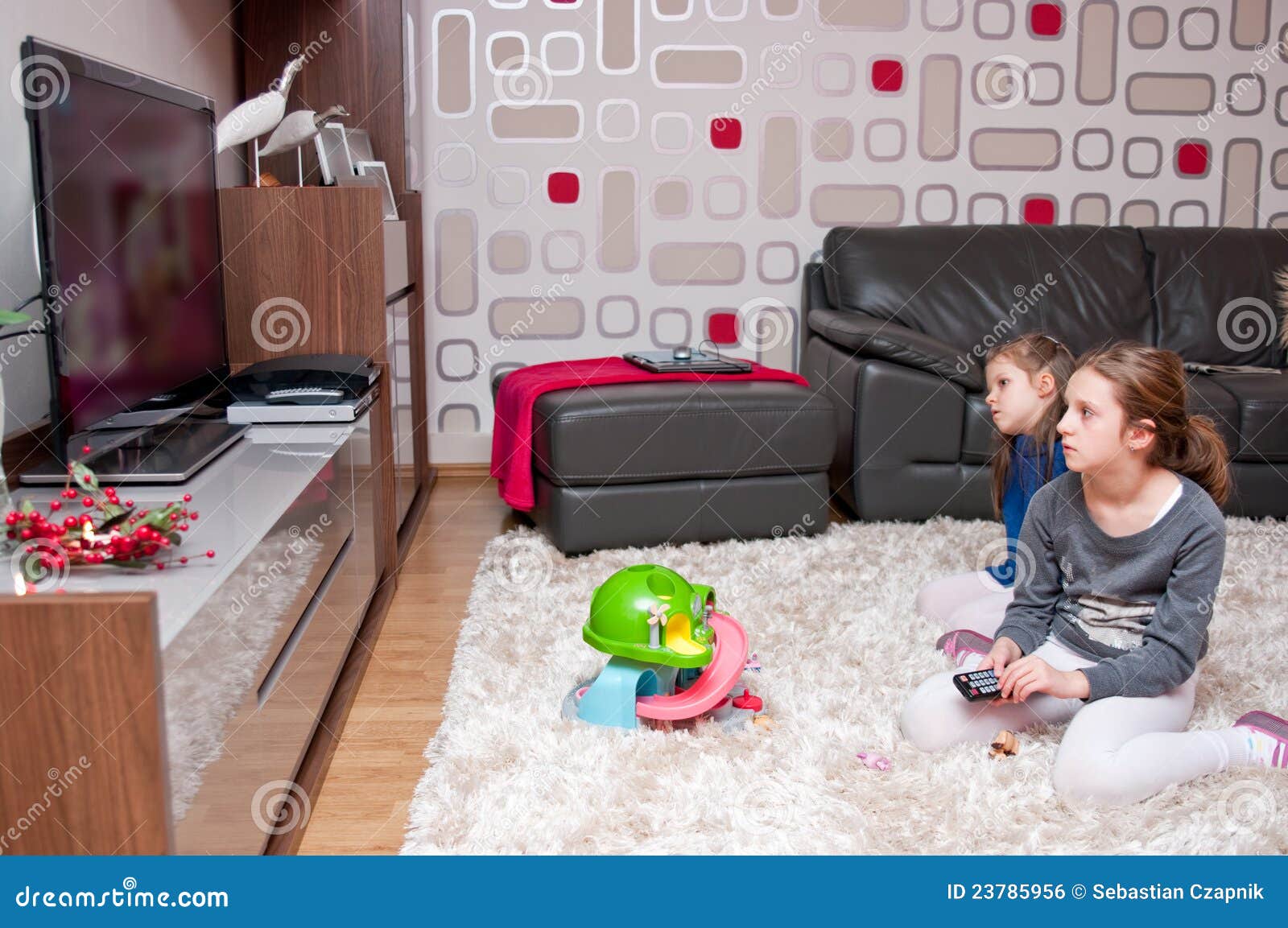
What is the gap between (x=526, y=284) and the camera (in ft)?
12.6

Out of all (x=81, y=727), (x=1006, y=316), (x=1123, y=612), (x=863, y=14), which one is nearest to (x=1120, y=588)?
(x=1123, y=612)

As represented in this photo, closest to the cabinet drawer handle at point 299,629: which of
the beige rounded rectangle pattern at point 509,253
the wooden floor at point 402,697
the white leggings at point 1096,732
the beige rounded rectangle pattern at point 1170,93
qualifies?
the wooden floor at point 402,697

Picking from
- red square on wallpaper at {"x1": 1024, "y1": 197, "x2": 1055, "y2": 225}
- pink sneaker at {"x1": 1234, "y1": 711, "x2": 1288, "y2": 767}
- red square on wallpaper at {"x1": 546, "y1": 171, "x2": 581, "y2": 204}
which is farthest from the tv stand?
red square on wallpaper at {"x1": 1024, "y1": 197, "x2": 1055, "y2": 225}

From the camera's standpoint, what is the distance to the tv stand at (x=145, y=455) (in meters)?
1.66

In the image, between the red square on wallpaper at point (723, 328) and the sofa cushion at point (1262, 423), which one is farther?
→ the red square on wallpaper at point (723, 328)

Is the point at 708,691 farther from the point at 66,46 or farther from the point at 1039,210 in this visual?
the point at 1039,210

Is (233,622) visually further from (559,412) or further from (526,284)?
(526,284)

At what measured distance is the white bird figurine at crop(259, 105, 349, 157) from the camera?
2.69m

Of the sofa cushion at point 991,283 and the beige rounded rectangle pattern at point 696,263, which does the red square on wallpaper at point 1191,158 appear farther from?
the beige rounded rectangle pattern at point 696,263

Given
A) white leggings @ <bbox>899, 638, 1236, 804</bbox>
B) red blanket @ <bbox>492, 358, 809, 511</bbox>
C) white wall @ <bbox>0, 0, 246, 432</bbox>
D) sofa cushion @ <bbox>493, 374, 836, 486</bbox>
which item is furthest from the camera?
red blanket @ <bbox>492, 358, 809, 511</bbox>

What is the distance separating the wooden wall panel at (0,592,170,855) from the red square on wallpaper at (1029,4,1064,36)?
12.0ft

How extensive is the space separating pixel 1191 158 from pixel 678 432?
91.8 inches

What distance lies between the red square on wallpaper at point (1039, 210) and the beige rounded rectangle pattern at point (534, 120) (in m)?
1.57

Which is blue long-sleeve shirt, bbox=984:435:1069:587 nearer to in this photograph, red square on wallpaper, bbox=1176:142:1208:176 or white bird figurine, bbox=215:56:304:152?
white bird figurine, bbox=215:56:304:152
